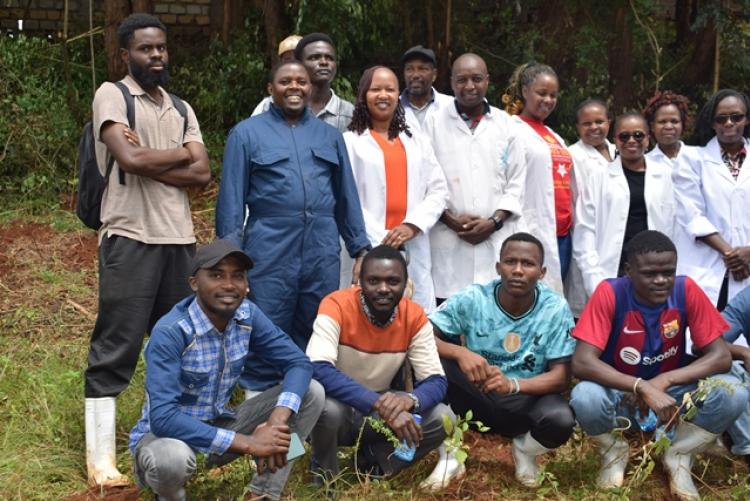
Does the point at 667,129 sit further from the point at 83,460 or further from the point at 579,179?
the point at 83,460

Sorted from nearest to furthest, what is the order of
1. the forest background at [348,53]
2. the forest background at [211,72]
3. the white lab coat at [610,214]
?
the white lab coat at [610,214]
the forest background at [211,72]
the forest background at [348,53]

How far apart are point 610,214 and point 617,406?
1411 millimetres

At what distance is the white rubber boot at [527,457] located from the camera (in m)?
4.60

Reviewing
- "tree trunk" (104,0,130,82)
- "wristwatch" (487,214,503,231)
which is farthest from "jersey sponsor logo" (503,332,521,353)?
"tree trunk" (104,0,130,82)

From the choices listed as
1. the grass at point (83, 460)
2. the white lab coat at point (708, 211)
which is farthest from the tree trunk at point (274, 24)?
the white lab coat at point (708, 211)

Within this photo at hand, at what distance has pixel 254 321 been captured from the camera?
165 inches

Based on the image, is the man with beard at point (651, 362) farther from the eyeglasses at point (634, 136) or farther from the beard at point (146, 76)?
the beard at point (146, 76)

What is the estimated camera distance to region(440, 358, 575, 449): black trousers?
4.46 m

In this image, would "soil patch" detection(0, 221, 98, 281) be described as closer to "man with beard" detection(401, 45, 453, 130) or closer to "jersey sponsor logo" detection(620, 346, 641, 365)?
"man with beard" detection(401, 45, 453, 130)

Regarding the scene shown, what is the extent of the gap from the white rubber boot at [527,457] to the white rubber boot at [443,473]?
0.28m

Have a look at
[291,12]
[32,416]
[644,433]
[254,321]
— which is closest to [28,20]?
[291,12]

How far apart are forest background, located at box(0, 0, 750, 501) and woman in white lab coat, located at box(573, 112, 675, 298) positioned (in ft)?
4.20

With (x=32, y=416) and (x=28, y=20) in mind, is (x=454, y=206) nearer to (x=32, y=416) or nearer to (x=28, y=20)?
(x=32, y=416)

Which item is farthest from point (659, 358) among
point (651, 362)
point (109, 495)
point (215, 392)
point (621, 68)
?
point (621, 68)
